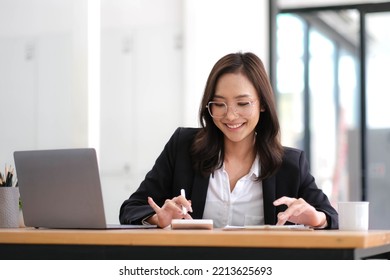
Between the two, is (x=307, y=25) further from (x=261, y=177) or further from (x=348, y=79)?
(x=261, y=177)

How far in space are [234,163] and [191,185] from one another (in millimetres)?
186

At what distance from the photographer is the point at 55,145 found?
6590 millimetres

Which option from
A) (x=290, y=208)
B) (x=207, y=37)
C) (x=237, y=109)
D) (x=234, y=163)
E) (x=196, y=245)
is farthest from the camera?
(x=207, y=37)

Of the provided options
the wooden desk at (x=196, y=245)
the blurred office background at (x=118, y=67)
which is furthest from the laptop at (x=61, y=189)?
the blurred office background at (x=118, y=67)

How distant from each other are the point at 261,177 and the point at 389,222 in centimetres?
594

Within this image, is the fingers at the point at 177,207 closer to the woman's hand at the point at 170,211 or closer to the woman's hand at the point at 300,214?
the woman's hand at the point at 170,211

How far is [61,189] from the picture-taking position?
2.64 metres

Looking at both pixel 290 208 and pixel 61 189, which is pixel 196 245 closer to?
pixel 290 208

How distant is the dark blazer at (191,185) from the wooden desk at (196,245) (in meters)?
0.64

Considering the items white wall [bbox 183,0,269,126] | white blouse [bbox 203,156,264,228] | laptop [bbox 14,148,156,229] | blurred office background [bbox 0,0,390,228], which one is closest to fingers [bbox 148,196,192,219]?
laptop [bbox 14,148,156,229]

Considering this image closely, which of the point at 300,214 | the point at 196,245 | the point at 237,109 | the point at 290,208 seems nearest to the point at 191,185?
the point at 237,109

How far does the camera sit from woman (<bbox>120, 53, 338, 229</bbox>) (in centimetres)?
306
